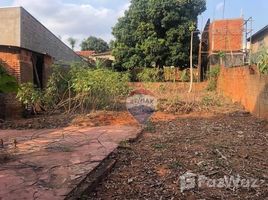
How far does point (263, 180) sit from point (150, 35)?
2116cm

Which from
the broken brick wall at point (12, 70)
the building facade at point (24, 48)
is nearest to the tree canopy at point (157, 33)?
the building facade at point (24, 48)

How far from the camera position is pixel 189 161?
5301 millimetres

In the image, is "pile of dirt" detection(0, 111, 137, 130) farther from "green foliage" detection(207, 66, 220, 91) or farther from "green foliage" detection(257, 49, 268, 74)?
"green foliage" detection(207, 66, 220, 91)

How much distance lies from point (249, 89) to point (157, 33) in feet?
51.3

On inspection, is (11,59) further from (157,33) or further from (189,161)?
(157,33)

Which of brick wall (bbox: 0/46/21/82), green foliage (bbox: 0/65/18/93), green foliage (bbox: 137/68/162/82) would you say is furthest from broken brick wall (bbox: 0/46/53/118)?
green foliage (bbox: 137/68/162/82)

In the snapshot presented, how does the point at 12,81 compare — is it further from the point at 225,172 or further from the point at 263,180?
the point at 263,180

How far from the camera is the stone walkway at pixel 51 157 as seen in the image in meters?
3.93

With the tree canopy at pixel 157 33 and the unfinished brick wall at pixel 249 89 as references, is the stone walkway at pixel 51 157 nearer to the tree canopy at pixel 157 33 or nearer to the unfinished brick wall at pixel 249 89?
the unfinished brick wall at pixel 249 89

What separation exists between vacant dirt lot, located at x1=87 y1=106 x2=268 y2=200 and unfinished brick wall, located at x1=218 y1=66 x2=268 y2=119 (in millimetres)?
766

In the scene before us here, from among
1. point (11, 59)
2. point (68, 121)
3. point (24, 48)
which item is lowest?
point (68, 121)

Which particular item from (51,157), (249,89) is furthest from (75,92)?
(51,157)

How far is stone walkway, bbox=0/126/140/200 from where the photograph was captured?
393 centimetres

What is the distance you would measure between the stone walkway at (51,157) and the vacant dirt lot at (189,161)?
0.35m
